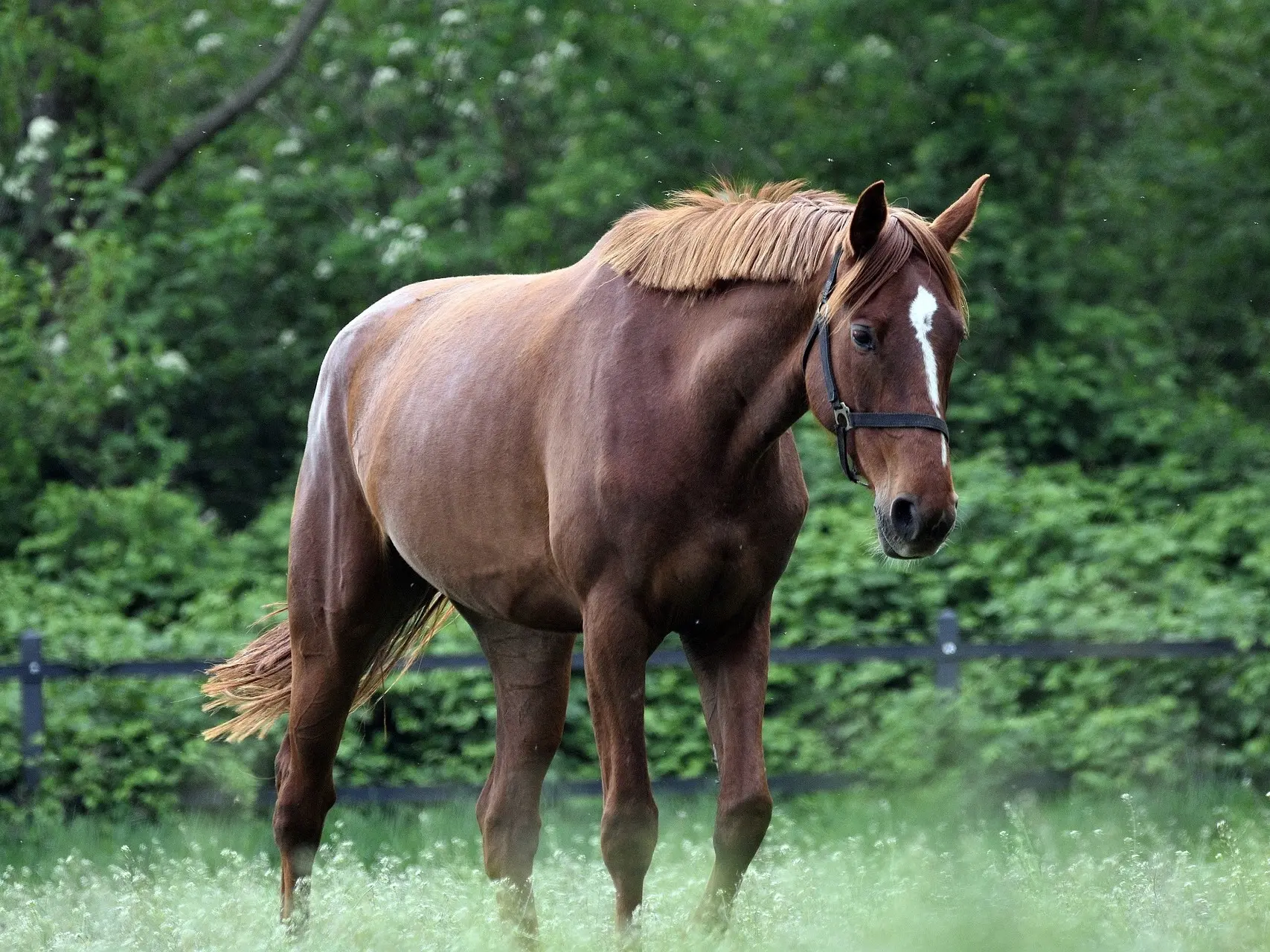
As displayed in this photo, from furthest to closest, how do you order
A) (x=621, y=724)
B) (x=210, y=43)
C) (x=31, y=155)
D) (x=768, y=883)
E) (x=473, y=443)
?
1. (x=210, y=43)
2. (x=31, y=155)
3. (x=768, y=883)
4. (x=473, y=443)
5. (x=621, y=724)

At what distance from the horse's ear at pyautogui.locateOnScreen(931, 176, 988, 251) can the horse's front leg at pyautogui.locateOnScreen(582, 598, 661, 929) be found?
4.07ft

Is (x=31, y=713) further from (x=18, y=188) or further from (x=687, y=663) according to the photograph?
(x=18, y=188)

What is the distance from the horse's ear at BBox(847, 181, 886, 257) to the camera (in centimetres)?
381

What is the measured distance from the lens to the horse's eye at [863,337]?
3850mm

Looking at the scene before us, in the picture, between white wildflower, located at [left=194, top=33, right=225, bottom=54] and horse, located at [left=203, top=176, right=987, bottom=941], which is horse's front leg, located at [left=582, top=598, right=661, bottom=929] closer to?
horse, located at [left=203, top=176, right=987, bottom=941]

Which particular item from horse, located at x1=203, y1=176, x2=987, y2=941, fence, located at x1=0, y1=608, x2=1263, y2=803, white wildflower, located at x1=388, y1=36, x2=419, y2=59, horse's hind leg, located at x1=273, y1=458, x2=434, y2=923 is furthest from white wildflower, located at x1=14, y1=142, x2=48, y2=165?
horse, located at x1=203, y1=176, x2=987, y2=941

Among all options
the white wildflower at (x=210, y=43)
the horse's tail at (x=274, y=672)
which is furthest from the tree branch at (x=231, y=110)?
the horse's tail at (x=274, y=672)

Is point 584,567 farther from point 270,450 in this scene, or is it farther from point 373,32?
point 373,32

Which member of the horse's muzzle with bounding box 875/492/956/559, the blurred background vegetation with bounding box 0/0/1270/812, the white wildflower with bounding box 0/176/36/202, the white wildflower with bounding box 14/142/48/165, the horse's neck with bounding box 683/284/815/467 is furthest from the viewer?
the white wildflower with bounding box 0/176/36/202

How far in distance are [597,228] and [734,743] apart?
339 inches

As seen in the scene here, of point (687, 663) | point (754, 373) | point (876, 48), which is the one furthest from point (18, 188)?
point (754, 373)

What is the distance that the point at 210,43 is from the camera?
1356 centimetres

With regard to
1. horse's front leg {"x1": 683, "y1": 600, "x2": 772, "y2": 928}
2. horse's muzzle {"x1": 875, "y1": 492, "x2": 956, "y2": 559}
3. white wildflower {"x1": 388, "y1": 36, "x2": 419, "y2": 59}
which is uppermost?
horse's muzzle {"x1": 875, "y1": 492, "x2": 956, "y2": 559}

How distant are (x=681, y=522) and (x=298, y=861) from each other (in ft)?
7.40
